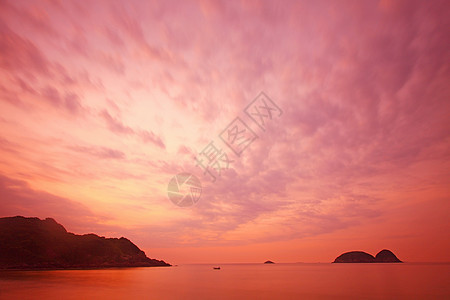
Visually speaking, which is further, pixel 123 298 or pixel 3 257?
pixel 3 257

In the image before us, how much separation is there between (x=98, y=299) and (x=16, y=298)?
14.4 metres

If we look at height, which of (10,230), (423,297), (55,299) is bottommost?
(55,299)

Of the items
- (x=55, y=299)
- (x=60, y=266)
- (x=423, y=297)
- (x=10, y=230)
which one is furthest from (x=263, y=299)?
(x=10, y=230)

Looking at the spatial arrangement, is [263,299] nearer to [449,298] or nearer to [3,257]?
[449,298]

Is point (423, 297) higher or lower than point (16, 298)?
higher

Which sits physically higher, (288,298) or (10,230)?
(10,230)

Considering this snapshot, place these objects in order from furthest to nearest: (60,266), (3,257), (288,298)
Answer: (60,266), (3,257), (288,298)

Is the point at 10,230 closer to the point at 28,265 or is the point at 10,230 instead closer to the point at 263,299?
the point at 28,265

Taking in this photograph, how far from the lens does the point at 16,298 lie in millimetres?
44219

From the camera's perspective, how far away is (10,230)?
656 feet

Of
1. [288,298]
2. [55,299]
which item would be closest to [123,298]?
[55,299]

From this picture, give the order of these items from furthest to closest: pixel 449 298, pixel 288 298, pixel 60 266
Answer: pixel 60 266
pixel 288 298
pixel 449 298

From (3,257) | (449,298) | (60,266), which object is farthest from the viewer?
(60,266)

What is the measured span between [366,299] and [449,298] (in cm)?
1418
